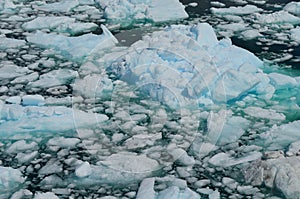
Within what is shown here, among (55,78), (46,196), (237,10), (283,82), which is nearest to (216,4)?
(237,10)

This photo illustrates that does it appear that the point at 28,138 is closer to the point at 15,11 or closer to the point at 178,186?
the point at 178,186

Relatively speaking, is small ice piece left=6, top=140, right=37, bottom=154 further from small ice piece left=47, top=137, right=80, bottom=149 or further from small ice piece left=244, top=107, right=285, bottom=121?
small ice piece left=244, top=107, right=285, bottom=121

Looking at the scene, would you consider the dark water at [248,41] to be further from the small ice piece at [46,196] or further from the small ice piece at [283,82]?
the small ice piece at [46,196]

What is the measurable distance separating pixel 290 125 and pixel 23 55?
264 centimetres

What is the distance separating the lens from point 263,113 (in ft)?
12.6

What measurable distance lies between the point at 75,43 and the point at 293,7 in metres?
2.92

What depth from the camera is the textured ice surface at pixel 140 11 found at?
6.21 metres

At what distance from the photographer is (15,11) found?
6562 millimetres

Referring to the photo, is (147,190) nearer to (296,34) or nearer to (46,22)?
(296,34)

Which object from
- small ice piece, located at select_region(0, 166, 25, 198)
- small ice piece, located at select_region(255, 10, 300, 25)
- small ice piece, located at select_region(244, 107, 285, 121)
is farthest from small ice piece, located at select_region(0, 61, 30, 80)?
small ice piece, located at select_region(255, 10, 300, 25)

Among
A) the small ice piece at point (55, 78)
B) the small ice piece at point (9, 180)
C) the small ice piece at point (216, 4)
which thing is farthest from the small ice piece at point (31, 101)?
the small ice piece at point (216, 4)

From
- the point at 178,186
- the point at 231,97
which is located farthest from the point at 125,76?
the point at 178,186

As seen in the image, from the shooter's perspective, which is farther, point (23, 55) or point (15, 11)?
point (15, 11)

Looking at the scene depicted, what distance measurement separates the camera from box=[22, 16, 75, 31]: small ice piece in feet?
19.2
